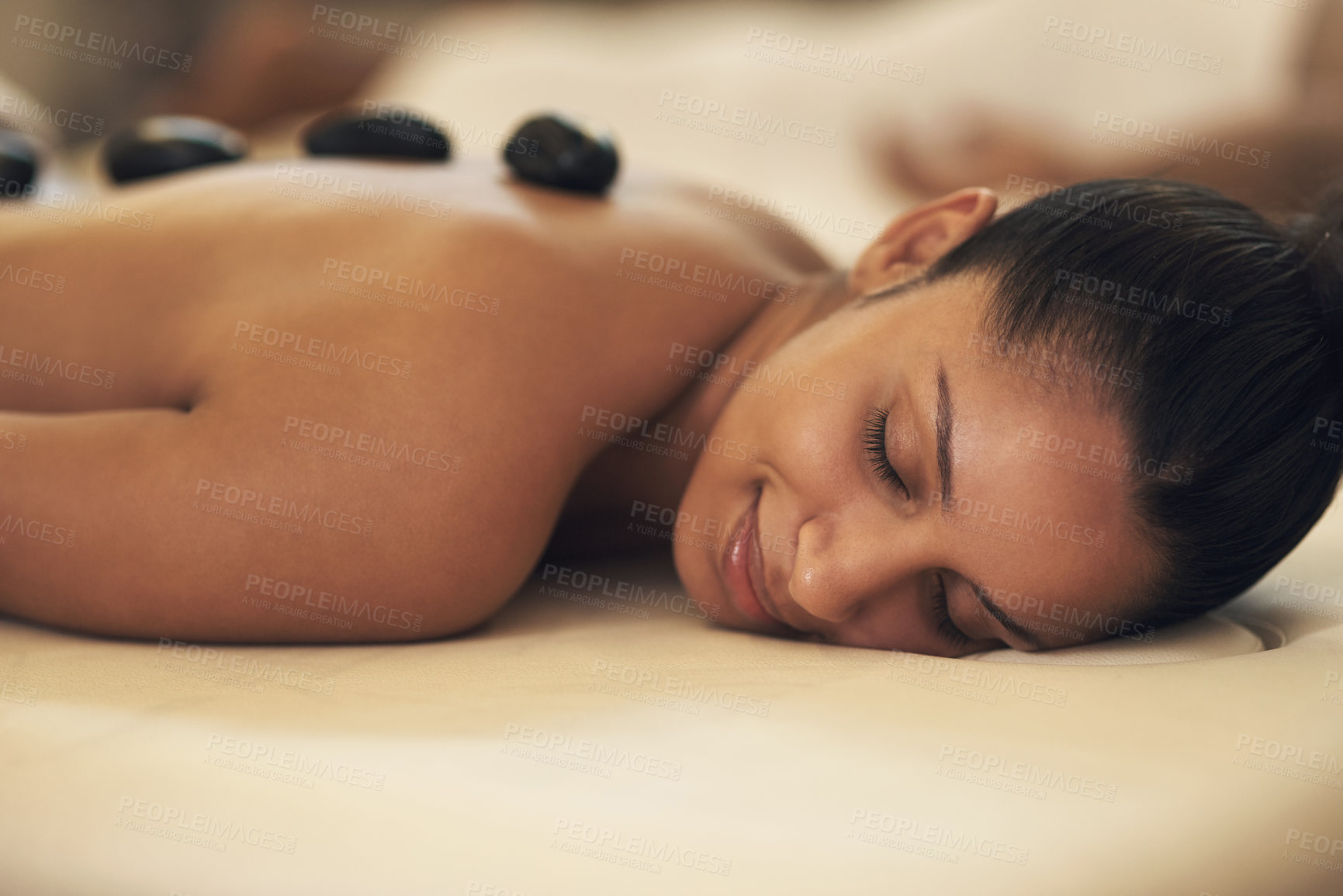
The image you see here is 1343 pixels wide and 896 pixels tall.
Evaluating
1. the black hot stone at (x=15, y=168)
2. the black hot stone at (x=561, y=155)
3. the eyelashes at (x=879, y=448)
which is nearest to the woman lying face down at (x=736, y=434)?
the eyelashes at (x=879, y=448)

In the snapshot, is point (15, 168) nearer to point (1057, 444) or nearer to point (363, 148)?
point (363, 148)

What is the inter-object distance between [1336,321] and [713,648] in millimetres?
494

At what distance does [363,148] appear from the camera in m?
1.11

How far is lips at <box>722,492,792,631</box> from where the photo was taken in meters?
0.76

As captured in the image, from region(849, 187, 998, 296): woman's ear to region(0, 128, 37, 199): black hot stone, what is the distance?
919 mm

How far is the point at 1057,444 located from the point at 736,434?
0.25 meters

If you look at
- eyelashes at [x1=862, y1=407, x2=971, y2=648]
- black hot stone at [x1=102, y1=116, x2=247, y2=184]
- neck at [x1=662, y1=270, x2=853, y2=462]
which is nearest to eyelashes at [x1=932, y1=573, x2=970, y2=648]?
eyelashes at [x1=862, y1=407, x2=971, y2=648]

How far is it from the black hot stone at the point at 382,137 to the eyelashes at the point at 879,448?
604mm

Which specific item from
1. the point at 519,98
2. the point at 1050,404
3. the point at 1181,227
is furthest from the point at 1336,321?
the point at 519,98

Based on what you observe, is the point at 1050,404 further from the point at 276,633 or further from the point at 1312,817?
the point at 276,633

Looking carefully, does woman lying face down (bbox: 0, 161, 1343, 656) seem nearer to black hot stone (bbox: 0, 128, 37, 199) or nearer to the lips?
the lips

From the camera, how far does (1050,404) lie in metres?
0.66

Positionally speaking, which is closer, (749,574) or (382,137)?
(749,574)

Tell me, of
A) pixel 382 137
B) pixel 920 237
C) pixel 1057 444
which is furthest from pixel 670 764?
pixel 382 137
